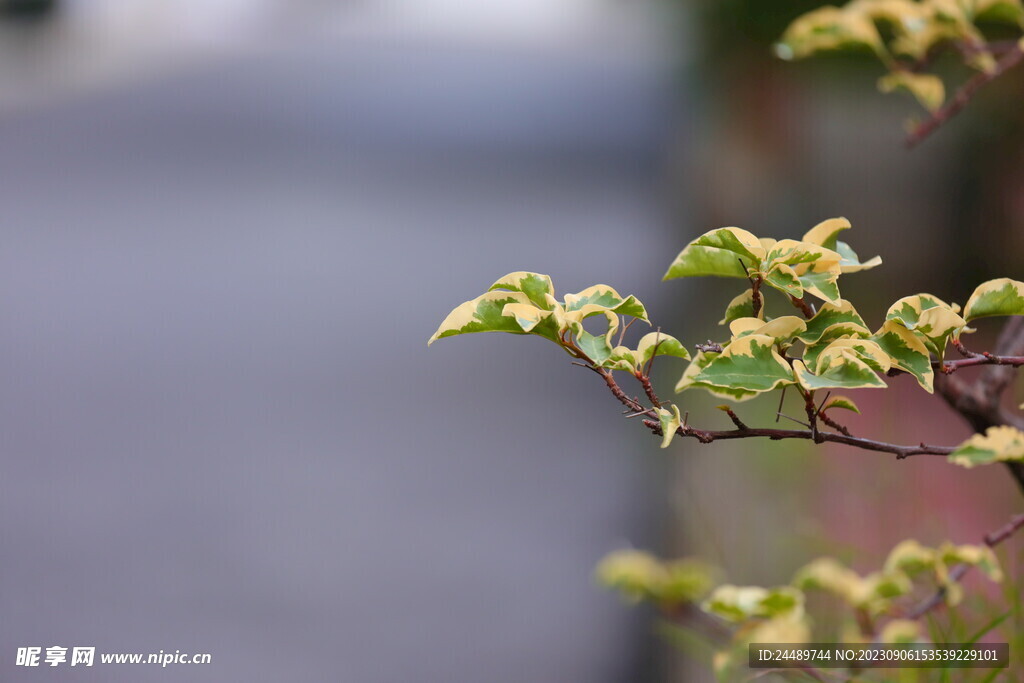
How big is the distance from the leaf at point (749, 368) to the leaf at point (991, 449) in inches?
3.8

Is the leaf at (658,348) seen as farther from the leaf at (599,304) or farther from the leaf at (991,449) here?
the leaf at (991,449)

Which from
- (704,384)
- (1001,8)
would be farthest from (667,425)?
(1001,8)

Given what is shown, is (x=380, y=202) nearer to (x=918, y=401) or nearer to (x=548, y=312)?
(x=918, y=401)

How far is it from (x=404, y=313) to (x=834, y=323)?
195 centimetres

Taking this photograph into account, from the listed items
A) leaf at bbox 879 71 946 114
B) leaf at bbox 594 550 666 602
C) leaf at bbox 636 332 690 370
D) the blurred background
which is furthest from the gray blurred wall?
leaf at bbox 636 332 690 370

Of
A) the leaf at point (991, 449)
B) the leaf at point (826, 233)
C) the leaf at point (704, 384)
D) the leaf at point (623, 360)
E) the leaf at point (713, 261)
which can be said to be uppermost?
the leaf at point (826, 233)

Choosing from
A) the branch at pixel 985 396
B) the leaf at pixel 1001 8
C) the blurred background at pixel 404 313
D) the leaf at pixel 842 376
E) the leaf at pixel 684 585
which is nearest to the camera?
the leaf at pixel 842 376

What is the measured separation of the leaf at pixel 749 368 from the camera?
315 millimetres

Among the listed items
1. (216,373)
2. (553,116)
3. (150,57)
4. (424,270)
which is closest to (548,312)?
(216,373)

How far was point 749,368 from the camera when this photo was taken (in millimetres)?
323

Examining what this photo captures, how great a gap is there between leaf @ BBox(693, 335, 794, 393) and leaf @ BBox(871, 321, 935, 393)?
0.05m

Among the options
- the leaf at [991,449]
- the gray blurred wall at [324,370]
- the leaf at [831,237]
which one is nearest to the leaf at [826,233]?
the leaf at [831,237]

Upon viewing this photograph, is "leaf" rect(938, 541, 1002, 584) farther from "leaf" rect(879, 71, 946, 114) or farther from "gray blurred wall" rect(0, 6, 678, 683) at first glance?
"gray blurred wall" rect(0, 6, 678, 683)

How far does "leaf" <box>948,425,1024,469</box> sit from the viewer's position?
1.16ft
